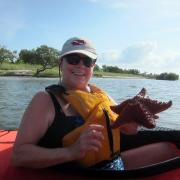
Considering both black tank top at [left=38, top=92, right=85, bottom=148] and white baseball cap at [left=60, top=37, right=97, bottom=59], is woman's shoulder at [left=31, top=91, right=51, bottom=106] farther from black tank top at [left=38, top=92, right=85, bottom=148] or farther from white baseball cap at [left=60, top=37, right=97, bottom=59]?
white baseball cap at [left=60, top=37, right=97, bottom=59]

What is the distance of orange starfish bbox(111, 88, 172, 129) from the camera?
2.17 meters

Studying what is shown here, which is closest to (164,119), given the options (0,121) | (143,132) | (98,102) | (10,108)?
(0,121)

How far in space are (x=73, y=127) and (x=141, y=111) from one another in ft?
1.44

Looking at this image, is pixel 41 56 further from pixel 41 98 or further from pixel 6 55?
pixel 41 98

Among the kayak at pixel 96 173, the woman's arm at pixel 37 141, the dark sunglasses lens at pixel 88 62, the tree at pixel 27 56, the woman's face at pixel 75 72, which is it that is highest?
the dark sunglasses lens at pixel 88 62

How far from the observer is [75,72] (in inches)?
103

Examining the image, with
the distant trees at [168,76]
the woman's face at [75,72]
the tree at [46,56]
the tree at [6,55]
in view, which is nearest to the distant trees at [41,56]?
the tree at [46,56]

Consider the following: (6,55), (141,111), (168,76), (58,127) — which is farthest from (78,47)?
(168,76)

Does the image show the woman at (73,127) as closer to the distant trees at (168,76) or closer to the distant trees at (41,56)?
the distant trees at (41,56)

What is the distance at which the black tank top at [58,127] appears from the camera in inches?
92.5

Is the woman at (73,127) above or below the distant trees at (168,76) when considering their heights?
above

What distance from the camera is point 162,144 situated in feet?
9.58

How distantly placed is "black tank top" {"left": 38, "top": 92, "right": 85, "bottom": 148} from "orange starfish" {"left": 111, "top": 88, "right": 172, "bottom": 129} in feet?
0.87

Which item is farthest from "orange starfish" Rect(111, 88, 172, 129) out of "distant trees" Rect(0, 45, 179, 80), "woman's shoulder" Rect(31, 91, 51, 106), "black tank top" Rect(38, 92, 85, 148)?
"distant trees" Rect(0, 45, 179, 80)
